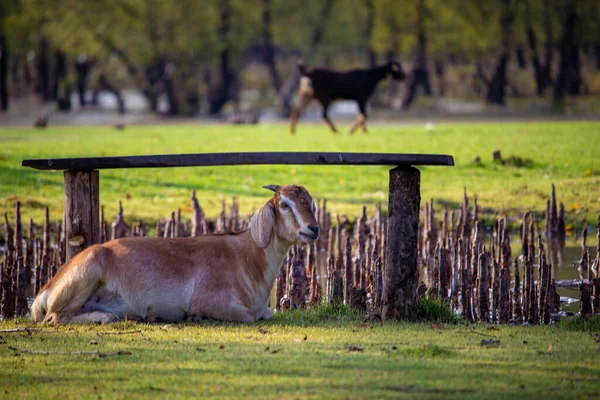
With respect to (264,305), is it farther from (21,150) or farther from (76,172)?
(21,150)

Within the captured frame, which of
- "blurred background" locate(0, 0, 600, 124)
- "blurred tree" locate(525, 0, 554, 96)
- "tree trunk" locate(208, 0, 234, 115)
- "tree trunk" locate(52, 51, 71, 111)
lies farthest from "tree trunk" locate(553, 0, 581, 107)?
"tree trunk" locate(52, 51, 71, 111)

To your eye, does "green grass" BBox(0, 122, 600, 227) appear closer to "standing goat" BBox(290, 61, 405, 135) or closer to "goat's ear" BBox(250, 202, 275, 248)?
"standing goat" BBox(290, 61, 405, 135)

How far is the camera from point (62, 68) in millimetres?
67125

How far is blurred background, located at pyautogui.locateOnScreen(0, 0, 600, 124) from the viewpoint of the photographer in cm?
5759

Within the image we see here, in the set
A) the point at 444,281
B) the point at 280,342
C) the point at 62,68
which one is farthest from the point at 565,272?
the point at 62,68

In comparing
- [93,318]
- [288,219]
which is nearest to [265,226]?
[288,219]

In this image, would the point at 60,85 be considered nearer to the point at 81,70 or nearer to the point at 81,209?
the point at 81,70

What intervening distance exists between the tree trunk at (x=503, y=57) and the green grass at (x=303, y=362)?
161 ft

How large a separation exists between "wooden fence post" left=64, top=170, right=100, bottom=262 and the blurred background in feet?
Answer: 136

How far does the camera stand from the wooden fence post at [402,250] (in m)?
10.2

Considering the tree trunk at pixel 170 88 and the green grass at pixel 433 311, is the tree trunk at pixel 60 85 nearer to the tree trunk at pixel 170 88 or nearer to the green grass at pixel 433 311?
the tree trunk at pixel 170 88

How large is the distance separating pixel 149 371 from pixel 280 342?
5.00ft

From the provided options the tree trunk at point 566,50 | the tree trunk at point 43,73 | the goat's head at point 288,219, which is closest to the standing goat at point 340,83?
the tree trunk at point 566,50

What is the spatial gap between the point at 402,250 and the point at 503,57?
1973 inches
